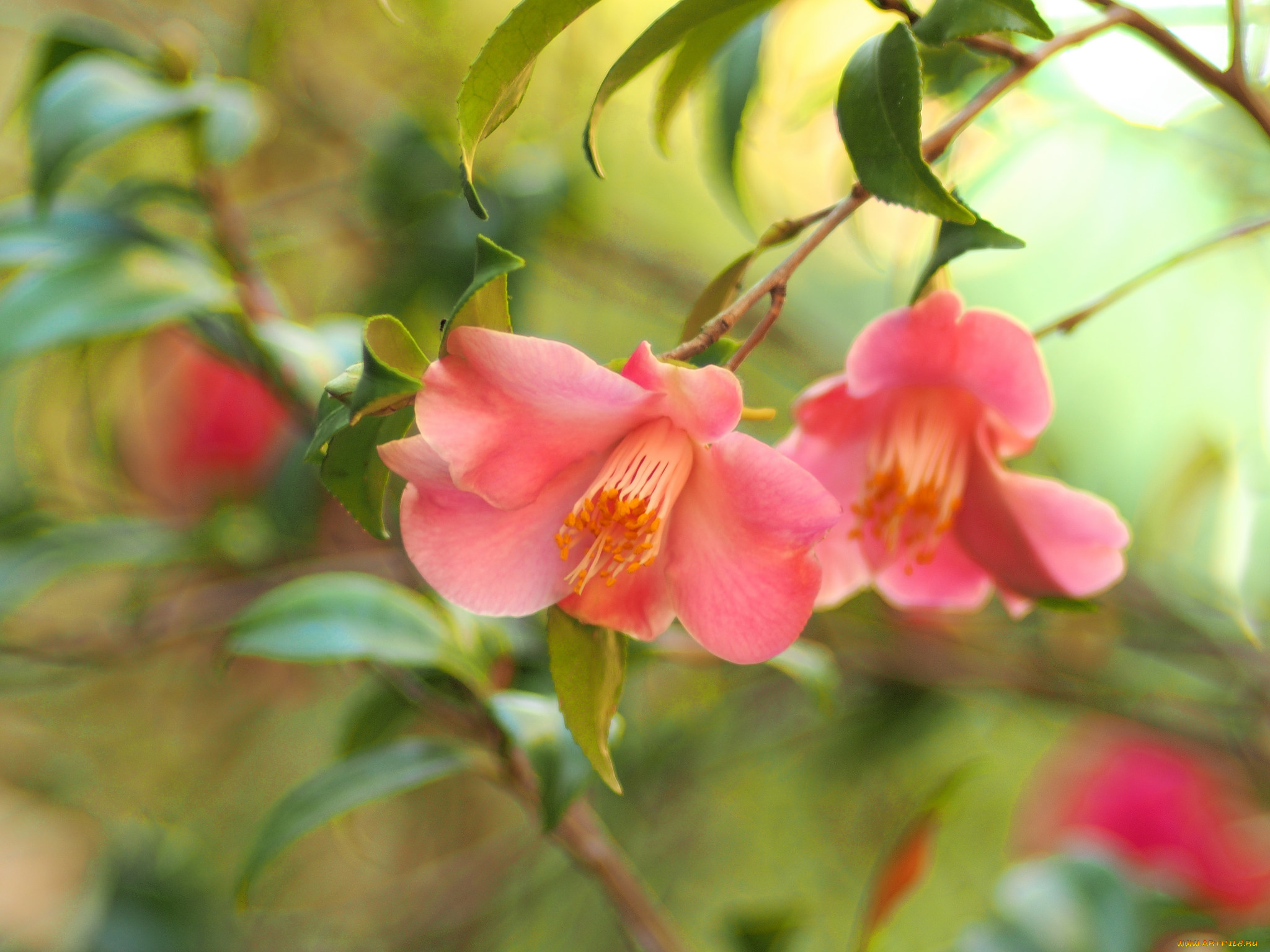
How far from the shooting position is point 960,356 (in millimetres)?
398

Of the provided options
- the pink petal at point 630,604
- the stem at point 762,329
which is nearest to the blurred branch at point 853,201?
the stem at point 762,329

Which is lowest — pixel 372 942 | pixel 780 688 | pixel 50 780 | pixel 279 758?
pixel 279 758

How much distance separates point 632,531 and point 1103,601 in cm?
95

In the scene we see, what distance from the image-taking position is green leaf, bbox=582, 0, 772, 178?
0.34 metres

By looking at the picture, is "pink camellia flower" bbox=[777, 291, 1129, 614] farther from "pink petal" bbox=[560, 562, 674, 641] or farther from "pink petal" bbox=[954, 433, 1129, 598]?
"pink petal" bbox=[560, 562, 674, 641]

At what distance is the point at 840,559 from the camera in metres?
0.48

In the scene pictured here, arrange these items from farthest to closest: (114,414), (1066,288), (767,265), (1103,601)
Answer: (767,265) → (1066,288) → (114,414) → (1103,601)

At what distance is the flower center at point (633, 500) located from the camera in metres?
0.36

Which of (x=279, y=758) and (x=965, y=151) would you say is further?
(x=279, y=758)

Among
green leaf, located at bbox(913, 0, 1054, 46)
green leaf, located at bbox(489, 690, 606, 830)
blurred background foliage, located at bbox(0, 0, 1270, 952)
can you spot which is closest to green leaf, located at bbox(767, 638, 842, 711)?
blurred background foliage, located at bbox(0, 0, 1270, 952)

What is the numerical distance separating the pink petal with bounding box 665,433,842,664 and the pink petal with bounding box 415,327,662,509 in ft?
0.14

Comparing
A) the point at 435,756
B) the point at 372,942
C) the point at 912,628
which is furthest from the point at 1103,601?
the point at 372,942

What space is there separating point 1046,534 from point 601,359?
1391 millimetres

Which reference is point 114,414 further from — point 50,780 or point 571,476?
point 571,476
